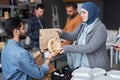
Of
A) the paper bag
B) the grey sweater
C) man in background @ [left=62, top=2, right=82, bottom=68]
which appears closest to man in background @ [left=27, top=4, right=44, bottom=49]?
man in background @ [left=62, top=2, right=82, bottom=68]

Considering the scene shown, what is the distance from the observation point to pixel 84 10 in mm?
2475

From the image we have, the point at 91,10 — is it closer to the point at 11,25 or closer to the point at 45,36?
the point at 45,36

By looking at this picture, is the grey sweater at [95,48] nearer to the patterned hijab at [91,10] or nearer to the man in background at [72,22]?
the patterned hijab at [91,10]

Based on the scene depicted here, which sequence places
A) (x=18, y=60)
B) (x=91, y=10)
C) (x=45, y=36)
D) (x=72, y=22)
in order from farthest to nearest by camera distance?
(x=72, y=22) < (x=45, y=36) < (x=91, y=10) < (x=18, y=60)

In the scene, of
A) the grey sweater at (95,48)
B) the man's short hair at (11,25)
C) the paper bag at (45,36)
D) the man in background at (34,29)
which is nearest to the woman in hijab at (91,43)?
the grey sweater at (95,48)

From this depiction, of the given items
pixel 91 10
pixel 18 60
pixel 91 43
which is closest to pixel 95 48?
pixel 91 43

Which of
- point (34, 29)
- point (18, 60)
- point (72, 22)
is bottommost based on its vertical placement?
point (18, 60)

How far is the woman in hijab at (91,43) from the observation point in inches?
94.6

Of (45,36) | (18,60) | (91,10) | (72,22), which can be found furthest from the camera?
(72,22)

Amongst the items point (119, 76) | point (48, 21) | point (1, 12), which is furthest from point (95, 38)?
point (48, 21)

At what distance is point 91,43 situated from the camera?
240 cm

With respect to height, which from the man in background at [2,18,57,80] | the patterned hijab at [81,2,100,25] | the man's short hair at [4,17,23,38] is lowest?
the man in background at [2,18,57,80]

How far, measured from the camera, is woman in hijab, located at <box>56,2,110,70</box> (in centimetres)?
240

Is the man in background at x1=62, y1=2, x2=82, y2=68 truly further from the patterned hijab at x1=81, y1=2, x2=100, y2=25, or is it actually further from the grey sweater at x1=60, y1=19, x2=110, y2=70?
the patterned hijab at x1=81, y1=2, x2=100, y2=25
